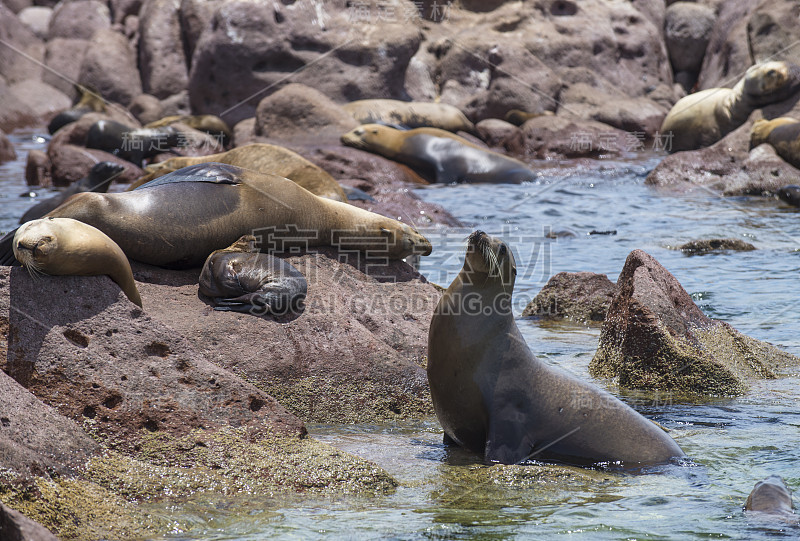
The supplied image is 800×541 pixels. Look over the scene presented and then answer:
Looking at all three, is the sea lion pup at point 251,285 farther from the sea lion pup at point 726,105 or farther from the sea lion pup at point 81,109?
the sea lion pup at point 81,109

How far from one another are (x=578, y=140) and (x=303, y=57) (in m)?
6.75

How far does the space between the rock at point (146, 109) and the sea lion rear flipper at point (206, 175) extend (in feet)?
59.0

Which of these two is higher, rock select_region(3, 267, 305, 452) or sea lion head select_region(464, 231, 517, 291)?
sea lion head select_region(464, 231, 517, 291)

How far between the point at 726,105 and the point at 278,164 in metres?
12.4

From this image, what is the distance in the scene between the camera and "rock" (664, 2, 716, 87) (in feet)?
92.3

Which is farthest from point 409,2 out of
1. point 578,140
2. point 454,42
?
point 578,140

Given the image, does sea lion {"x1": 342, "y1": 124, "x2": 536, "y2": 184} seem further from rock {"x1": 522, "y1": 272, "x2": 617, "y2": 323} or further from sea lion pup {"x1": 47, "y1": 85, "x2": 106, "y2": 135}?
sea lion pup {"x1": 47, "y1": 85, "x2": 106, "y2": 135}

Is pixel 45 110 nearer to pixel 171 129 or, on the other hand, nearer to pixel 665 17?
pixel 171 129

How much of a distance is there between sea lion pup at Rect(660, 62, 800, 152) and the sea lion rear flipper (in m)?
14.4

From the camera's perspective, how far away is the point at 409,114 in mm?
20734

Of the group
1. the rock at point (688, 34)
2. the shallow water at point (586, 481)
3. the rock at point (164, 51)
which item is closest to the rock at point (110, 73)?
the rock at point (164, 51)

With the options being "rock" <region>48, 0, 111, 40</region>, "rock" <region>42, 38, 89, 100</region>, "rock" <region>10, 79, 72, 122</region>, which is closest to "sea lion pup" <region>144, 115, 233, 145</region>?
"rock" <region>10, 79, 72, 122</region>

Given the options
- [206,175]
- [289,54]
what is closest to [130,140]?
[289,54]


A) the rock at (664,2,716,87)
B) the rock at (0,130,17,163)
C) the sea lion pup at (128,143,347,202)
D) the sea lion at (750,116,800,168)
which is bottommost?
the rock at (0,130,17,163)
